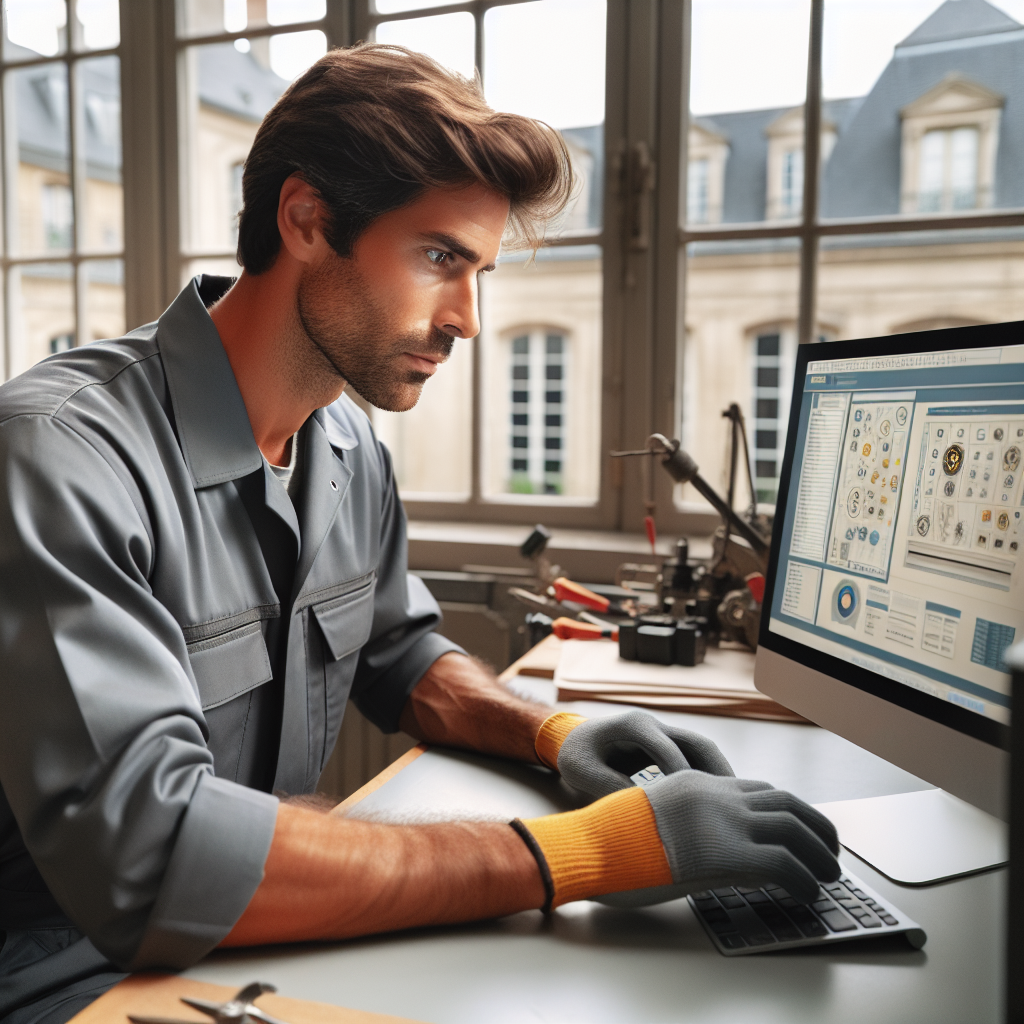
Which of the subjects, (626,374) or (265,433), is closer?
(265,433)

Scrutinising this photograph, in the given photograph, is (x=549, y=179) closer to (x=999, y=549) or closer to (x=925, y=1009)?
(x=999, y=549)

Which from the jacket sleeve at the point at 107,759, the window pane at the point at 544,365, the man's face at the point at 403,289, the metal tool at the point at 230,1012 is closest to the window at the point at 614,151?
the man's face at the point at 403,289

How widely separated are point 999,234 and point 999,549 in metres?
1.25

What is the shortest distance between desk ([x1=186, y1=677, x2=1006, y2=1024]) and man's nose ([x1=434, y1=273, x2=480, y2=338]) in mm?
693

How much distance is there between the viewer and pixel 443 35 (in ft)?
6.88

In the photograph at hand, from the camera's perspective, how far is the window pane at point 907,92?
1729 mm

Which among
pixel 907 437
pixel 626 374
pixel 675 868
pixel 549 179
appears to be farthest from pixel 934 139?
pixel 675 868

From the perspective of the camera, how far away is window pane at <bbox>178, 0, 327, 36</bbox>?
222 cm

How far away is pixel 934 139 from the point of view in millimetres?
2326

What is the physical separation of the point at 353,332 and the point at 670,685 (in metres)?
0.63

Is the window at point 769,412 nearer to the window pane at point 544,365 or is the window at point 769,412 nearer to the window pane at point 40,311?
the window pane at point 40,311

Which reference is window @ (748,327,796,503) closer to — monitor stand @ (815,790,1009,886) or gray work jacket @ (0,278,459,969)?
monitor stand @ (815,790,1009,886)

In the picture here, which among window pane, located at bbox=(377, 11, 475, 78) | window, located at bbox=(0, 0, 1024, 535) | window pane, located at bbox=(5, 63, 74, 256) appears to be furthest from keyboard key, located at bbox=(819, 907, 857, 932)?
window pane, located at bbox=(5, 63, 74, 256)

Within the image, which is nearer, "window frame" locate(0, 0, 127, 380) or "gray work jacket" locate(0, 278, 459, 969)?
"gray work jacket" locate(0, 278, 459, 969)
